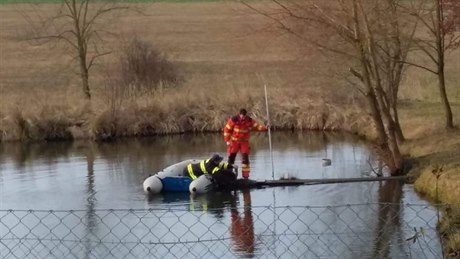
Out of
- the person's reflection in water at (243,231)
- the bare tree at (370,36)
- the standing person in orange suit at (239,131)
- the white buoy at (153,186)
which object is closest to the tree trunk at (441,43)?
the bare tree at (370,36)

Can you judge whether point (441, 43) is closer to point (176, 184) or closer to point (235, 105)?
point (176, 184)

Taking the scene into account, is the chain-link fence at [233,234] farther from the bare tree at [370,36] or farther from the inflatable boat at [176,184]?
the bare tree at [370,36]

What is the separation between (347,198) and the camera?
2294 centimetres

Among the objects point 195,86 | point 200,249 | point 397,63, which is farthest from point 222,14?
point 200,249

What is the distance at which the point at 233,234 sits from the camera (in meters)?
19.2

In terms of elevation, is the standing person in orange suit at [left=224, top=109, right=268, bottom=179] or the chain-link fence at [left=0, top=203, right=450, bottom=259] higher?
the standing person in orange suit at [left=224, top=109, right=268, bottom=179]

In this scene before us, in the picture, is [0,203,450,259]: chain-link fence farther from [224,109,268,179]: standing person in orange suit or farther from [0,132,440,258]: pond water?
[224,109,268,179]: standing person in orange suit

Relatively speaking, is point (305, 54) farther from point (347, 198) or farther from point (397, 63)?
point (347, 198)

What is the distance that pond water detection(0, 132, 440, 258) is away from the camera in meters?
17.6

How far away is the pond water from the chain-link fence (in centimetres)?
4

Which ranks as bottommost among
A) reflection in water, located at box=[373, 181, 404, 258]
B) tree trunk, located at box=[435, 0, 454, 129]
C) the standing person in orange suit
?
reflection in water, located at box=[373, 181, 404, 258]

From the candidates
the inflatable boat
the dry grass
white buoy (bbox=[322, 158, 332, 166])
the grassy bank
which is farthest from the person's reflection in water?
the dry grass

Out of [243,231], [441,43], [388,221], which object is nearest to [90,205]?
[243,231]

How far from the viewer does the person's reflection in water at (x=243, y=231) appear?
1770 centimetres
